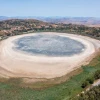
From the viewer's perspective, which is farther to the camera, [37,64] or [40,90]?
[37,64]

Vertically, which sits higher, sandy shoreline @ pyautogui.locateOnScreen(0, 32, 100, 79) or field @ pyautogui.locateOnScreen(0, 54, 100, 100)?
sandy shoreline @ pyautogui.locateOnScreen(0, 32, 100, 79)

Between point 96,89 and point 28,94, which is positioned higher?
point 96,89

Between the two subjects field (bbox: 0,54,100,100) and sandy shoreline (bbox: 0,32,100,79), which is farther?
sandy shoreline (bbox: 0,32,100,79)

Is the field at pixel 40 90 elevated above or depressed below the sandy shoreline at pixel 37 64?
below

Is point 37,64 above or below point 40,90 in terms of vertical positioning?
above

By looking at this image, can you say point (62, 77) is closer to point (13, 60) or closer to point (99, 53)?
point (13, 60)

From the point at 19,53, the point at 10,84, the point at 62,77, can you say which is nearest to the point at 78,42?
the point at 19,53

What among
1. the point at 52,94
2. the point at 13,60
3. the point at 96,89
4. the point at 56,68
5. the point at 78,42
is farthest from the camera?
the point at 78,42

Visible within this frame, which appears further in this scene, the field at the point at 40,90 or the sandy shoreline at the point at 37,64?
the sandy shoreline at the point at 37,64
